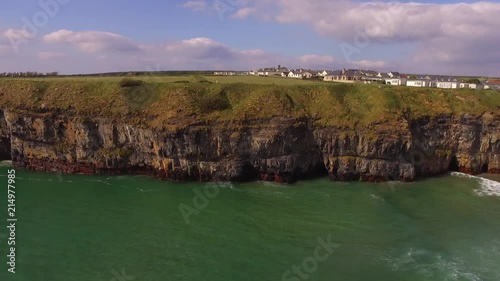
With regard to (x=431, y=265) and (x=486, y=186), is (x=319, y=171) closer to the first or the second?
(x=486, y=186)

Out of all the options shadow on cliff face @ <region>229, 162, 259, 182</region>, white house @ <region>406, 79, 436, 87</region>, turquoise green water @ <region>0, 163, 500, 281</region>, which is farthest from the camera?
white house @ <region>406, 79, 436, 87</region>

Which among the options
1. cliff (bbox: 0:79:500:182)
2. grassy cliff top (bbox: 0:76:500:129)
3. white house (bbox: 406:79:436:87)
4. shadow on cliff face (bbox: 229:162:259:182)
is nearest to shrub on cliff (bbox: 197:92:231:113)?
grassy cliff top (bbox: 0:76:500:129)

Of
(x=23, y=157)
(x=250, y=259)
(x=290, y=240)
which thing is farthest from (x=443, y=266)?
(x=23, y=157)

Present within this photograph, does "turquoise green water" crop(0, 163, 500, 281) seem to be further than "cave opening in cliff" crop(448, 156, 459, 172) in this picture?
No

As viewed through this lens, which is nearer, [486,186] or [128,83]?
[486,186]

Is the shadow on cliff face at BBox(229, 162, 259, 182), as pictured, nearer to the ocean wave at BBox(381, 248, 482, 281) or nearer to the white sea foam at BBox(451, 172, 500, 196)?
the ocean wave at BBox(381, 248, 482, 281)

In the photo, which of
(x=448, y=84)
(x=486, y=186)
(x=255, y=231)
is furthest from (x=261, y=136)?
(x=448, y=84)

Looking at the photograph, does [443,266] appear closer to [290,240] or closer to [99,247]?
[290,240]
